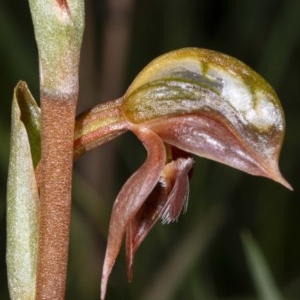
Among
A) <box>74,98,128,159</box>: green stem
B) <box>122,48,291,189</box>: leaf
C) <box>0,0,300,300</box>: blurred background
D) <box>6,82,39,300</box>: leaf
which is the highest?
<box>122,48,291,189</box>: leaf

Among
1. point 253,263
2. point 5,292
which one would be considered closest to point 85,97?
point 5,292

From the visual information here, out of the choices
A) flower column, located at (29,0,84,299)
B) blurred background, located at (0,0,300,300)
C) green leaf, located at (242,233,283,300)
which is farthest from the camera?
Answer: blurred background, located at (0,0,300,300)

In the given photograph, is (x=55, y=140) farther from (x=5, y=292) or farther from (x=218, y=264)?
(x=218, y=264)

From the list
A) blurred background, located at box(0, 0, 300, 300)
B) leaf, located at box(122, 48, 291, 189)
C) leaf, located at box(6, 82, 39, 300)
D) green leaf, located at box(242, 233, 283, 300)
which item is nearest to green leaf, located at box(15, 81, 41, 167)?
leaf, located at box(6, 82, 39, 300)

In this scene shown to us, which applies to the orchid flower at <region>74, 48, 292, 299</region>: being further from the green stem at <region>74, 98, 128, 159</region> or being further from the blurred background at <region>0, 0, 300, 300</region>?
the blurred background at <region>0, 0, 300, 300</region>

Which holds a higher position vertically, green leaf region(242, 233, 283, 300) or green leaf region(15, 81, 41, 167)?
green leaf region(15, 81, 41, 167)

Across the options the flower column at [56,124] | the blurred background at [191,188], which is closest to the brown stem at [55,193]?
the flower column at [56,124]

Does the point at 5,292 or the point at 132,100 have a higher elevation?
the point at 132,100
